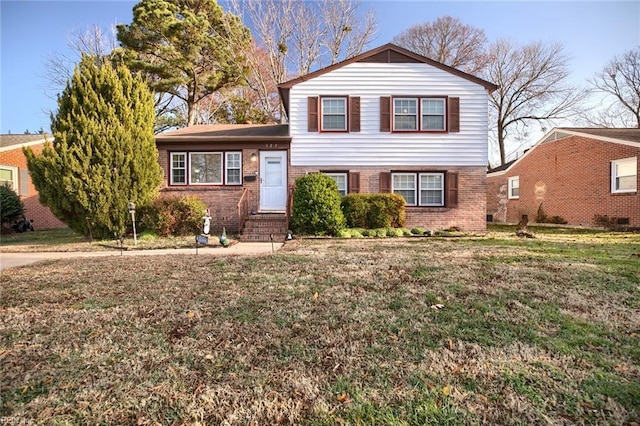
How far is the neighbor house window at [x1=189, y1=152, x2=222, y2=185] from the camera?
39.0 ft

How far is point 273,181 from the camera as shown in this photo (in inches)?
470

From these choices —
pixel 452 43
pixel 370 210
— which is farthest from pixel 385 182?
pixel 452 43

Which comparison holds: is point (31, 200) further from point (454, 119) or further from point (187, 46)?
point (454, 119)

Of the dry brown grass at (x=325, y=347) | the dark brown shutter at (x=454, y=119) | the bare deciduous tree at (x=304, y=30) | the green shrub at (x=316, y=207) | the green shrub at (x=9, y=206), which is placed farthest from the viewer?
the bare deciduous tree at (x=304, y=30)

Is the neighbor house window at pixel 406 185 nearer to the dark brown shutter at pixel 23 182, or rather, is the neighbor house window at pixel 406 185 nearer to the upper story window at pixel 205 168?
the upper story window at pixel 205 168

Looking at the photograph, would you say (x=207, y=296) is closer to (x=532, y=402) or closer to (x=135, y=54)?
(x=532, y=402)

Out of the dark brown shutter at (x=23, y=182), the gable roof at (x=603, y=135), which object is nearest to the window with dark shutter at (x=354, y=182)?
the gable roof at (x=603, y=135)

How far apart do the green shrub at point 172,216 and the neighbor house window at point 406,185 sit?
267 inches

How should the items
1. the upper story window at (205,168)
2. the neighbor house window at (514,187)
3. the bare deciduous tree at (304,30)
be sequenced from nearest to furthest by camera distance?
the upper story window at (205,168) → the neighbor house window at (514,187) → the bare deciduous tree at (304,30)

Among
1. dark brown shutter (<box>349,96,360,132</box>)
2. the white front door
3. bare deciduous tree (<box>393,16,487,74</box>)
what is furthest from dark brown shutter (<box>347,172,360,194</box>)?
bare deciduous tree (<box>393,16,487,74</box>)

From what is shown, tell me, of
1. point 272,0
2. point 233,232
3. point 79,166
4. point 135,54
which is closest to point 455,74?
point 233,232

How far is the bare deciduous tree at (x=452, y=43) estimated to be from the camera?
25094 millimetres

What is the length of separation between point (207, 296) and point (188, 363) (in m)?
1.56

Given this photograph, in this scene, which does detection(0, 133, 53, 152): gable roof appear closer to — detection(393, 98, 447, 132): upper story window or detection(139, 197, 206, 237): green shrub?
detection(139, 197, 206, 237): green shrub
